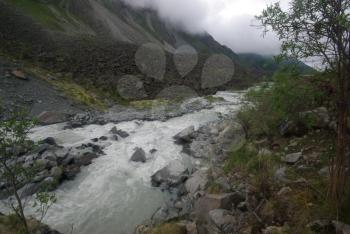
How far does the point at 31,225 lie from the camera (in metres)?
8.79

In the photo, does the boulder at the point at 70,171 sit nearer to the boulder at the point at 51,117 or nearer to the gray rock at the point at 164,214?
the gray rock at the point at 164,214

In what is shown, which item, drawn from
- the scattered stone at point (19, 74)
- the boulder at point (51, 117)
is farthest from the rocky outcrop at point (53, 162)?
the scattered stone at point (19, 74)

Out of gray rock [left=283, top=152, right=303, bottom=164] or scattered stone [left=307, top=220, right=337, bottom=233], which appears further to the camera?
gray rock [left=283, top=152, right=303, bottom=164]

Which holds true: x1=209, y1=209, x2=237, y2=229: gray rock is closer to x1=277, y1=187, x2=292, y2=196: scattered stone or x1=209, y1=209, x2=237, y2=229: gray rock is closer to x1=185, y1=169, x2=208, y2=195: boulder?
x1=277, y1=187, x2=292, y2=196: scattered stone

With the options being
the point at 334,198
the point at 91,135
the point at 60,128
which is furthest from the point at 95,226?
the point at 60,128

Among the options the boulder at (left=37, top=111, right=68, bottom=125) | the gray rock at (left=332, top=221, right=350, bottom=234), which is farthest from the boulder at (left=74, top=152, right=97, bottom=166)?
the gray rock at (left=332, top=221, right=350, bottom=234)

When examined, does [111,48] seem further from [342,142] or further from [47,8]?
[342,142]

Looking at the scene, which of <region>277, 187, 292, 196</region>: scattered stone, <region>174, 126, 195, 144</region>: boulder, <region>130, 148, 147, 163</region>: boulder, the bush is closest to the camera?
the bush

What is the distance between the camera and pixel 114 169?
1427 centimetres

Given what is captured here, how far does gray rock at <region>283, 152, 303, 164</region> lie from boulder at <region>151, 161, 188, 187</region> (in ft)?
14.2

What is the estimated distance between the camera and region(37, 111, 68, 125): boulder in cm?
2250

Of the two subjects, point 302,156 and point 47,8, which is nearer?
point 302,156

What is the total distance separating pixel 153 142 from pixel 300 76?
12.6 m

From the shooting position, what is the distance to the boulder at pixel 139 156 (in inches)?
607
